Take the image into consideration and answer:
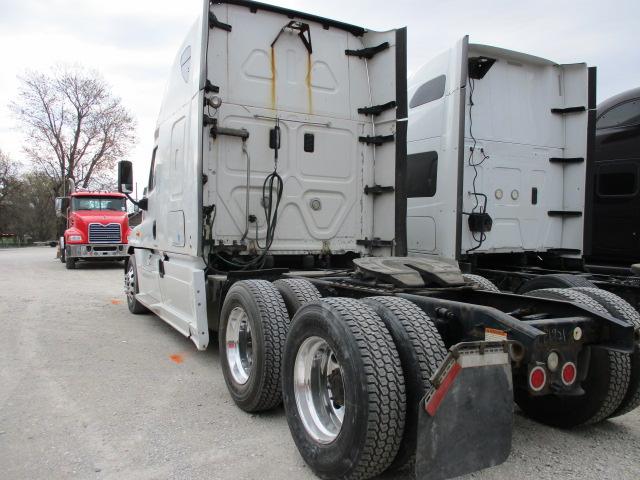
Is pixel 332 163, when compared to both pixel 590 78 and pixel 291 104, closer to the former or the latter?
pixel 291 104

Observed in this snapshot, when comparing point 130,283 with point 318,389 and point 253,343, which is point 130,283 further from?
point 318,389

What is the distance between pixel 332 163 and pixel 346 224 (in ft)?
2.25

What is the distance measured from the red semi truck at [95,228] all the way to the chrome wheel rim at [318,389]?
50.1 feet

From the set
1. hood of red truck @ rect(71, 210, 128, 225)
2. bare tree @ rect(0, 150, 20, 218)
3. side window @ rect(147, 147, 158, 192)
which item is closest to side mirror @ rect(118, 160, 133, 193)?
side window @ rect(147, 147, 158, 192)

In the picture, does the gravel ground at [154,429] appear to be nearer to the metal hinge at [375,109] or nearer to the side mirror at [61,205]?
the metal hinge at [375,109]

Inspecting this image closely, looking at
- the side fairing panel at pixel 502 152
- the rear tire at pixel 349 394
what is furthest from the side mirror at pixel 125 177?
the rear tire at pixel 349 394

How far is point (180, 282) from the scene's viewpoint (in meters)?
5.38

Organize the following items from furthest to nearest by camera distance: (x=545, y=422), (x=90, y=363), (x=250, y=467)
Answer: (x=90, y=363), (x=545, y=422), (x=250, y=467)

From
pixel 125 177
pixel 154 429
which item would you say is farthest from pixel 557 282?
pixel 125 177

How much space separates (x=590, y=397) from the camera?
3164 millimetres

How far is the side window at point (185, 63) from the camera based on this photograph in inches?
207

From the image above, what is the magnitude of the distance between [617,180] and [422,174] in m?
2.65

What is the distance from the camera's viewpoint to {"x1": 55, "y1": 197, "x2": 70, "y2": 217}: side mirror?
19.4 m

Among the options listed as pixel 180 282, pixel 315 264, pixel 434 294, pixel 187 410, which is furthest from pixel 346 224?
pixel 187 410
